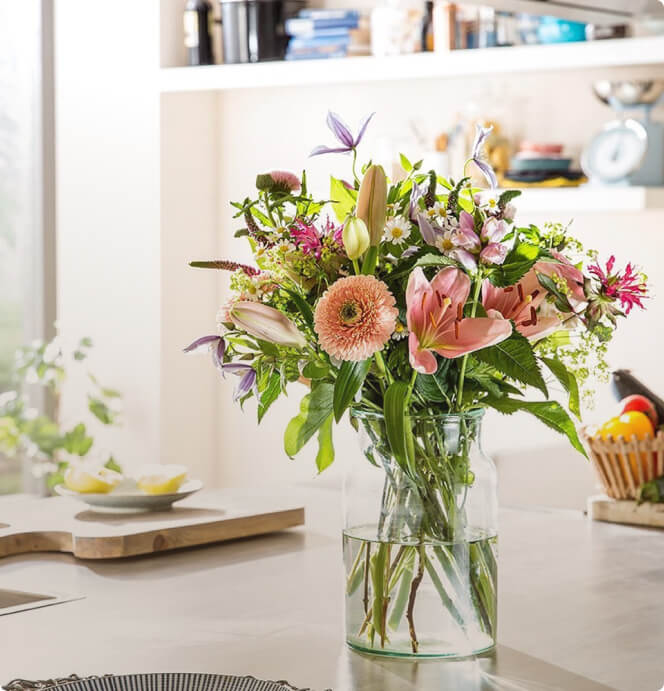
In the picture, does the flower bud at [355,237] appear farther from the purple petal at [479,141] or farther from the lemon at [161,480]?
the lemon at [161,480]

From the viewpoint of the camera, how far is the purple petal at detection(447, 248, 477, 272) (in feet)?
3.40

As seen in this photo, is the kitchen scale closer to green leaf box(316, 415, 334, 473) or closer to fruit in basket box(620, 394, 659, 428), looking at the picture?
fruit in basket box(620, 394, 659, 428)

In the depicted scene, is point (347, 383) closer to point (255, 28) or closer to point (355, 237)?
point (355, 237)

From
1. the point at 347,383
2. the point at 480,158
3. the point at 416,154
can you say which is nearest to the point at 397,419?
the point at 347,383

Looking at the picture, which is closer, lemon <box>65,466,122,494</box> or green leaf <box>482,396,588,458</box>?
green leaf <box>482,396,588,458</box>

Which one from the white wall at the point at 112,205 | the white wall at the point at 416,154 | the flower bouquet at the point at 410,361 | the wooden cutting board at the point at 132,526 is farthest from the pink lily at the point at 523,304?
the white wall at the point at 112,205

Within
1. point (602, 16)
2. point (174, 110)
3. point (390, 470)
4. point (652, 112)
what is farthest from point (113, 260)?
point (390, 470)

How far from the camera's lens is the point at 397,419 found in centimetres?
106

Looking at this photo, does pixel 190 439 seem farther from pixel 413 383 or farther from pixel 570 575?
pixel 413 383

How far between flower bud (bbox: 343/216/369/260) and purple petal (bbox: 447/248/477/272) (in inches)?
3.1

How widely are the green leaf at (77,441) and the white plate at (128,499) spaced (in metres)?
2.13

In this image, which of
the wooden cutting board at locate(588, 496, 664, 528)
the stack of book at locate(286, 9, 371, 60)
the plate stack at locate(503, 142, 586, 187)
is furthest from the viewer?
the stack of book at locate(286, 9, 371, 60)

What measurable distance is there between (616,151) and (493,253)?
85.1 inches

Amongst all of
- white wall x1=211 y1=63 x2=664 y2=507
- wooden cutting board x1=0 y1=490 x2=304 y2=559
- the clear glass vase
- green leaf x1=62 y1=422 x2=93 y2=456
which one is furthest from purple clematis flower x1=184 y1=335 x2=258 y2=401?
green leaf x1=62 y1=422 x2=93 y2=456
